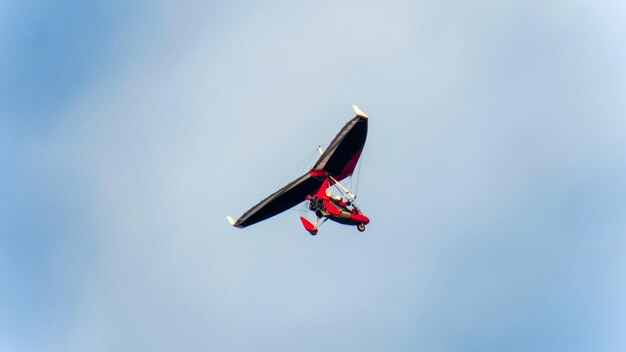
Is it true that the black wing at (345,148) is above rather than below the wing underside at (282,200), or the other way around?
above

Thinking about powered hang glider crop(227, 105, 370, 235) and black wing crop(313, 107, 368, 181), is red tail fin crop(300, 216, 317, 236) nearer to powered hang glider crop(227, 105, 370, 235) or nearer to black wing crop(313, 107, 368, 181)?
powered hang glider crop(227, 105, 370, 235)

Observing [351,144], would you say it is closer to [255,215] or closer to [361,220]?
[361,220]

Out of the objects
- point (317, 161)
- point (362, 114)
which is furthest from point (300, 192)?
point (362, 114)

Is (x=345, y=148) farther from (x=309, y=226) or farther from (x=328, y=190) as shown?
(x=309, y=226)

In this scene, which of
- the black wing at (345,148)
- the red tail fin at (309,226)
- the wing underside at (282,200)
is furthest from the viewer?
the black wing at (345,148)

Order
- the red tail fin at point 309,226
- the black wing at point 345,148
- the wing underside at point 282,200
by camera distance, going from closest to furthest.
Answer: the red tail fin at point 309,226, the wing underside at point 282,200, the black wing at point 345,148

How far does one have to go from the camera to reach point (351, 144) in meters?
54.5

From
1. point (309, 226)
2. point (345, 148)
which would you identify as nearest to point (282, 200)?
point (309, 226)

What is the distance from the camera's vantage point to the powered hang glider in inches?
2068

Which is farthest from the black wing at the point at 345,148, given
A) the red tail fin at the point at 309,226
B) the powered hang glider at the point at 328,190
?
the red tail fin at the point at 309,226

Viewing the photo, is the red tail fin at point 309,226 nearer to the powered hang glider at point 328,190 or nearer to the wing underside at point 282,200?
the powered hang glider at point 328,190

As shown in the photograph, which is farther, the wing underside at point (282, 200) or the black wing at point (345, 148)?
the black wing at point (345, 148)

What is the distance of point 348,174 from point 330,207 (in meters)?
5.58

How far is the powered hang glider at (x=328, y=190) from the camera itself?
52531 mm
